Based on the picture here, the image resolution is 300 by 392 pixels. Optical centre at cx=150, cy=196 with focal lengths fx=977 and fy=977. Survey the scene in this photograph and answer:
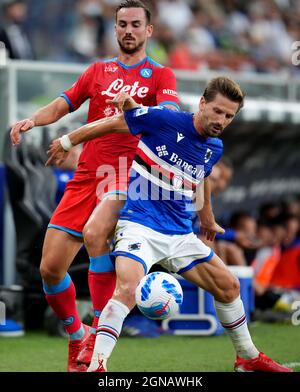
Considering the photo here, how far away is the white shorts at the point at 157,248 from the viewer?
5844 mm

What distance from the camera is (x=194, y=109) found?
10.5 metres

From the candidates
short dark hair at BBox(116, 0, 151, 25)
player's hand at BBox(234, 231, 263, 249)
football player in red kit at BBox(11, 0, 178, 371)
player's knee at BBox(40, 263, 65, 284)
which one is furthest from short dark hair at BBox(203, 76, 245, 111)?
player's hand at BBox(234, 231, 263, 249)

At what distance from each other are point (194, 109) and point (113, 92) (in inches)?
151

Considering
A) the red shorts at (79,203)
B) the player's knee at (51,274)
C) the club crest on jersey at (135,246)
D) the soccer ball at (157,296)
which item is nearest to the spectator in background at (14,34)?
the red shorts at (79,203)

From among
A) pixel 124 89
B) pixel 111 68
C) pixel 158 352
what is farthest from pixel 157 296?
pixel 158 352

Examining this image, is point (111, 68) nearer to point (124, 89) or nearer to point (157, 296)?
point (124, 89)

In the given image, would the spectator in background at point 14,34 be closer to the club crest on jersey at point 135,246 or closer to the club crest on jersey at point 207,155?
the club crest on jersey at point 207,155

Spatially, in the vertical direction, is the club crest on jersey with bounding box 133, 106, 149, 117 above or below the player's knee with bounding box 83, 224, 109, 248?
above

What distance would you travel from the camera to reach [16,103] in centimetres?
1003

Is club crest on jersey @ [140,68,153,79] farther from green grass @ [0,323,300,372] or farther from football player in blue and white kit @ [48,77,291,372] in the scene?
green grass @ [0,323,300,372]

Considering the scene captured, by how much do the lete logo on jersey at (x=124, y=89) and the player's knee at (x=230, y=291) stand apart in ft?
4.66

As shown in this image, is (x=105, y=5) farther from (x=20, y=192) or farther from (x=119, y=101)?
(x=119, y=101)

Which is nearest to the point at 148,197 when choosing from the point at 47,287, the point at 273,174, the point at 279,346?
the point at 47,287

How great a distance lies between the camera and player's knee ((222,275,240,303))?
6.16m
